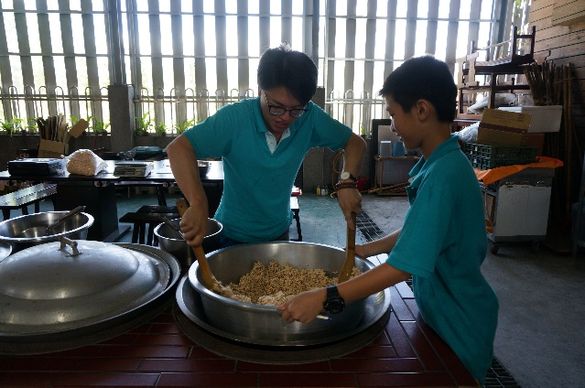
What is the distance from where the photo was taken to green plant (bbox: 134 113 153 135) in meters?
7.68

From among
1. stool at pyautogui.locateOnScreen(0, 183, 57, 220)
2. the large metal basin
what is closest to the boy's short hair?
the large metal basin

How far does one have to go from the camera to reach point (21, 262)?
3.88ft

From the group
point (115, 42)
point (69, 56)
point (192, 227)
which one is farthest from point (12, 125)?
point (192, 227)

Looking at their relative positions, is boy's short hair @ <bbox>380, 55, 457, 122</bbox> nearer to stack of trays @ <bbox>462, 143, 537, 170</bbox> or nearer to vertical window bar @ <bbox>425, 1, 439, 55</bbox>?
stack of trays @ <bbox>462, 143, 537, 170</bbox>

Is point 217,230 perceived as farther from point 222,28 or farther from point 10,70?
point 10,70

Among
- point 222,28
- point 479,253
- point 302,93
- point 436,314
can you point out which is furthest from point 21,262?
point 222,28

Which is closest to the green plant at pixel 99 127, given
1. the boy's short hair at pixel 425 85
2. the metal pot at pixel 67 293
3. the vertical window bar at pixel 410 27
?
the vertical window bar at pixel 410 27

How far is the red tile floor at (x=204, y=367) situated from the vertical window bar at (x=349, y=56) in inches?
286

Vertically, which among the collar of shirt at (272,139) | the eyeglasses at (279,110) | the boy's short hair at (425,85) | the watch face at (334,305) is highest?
the boy's short hair at (425,85)

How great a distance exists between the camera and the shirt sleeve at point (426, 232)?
1.02 meters

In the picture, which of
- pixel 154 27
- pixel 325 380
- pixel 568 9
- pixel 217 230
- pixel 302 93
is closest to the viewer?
pixel 325 380

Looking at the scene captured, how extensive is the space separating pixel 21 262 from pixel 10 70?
327 inches

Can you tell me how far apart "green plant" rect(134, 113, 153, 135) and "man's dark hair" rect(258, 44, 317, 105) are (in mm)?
6807

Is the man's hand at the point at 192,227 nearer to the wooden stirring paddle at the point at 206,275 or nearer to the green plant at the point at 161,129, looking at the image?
the wooden stirring paddle at the point at 206,275
